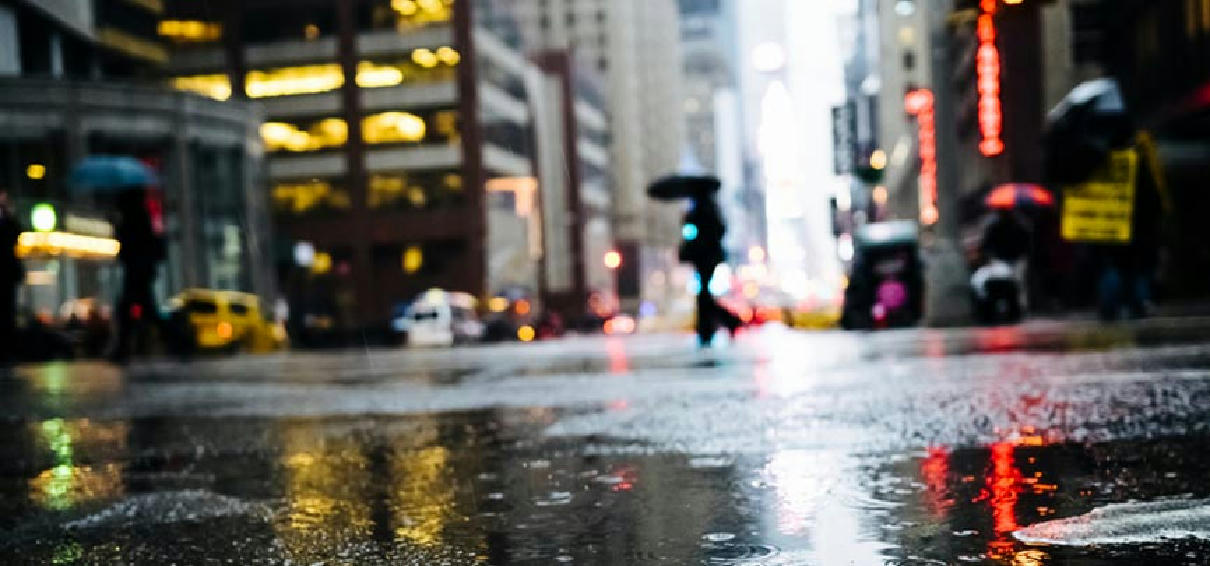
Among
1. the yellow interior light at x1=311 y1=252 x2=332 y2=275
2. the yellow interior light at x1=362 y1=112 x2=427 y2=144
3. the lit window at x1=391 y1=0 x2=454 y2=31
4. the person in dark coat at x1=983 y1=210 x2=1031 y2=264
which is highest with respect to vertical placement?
the lit window at x1=391 y1=0 x2=454 y2=31

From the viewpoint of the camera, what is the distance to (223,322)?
34.4 m

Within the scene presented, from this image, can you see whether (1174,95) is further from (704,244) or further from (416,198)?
(416,198)

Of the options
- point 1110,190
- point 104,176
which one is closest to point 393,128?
point 104,176

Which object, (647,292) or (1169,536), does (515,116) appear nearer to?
(647,292)

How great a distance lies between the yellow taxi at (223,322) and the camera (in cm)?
3384

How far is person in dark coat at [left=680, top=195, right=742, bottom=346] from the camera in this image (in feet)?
58.9

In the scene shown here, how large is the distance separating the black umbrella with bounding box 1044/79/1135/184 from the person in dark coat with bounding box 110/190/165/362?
42.7 feet

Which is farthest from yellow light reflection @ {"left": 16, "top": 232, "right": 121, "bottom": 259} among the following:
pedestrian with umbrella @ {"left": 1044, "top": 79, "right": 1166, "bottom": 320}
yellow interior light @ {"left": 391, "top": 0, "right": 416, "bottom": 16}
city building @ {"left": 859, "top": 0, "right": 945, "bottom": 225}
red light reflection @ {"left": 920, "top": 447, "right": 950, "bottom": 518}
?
city building @ {"left": 859, "top": 0, "right": 945, "bottom": 225}

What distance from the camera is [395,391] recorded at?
35.8ft

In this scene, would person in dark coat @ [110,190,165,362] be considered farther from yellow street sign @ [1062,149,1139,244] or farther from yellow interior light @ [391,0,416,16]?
yellow interior light @ [391,0,416,16]

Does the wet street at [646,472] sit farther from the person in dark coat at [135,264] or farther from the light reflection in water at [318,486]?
the person in dark coat at [135,264]

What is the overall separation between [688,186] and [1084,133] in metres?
6.93

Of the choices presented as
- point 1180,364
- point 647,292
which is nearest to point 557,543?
point 1180,364

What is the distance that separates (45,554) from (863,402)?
16.0 ft
